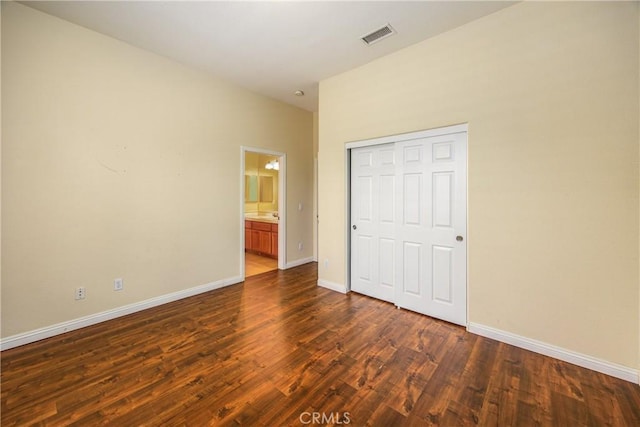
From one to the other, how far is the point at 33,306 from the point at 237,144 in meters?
2.92

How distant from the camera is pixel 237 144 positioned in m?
4.05

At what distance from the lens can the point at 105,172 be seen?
2.81 metres

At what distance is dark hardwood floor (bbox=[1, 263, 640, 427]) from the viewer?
1617mm

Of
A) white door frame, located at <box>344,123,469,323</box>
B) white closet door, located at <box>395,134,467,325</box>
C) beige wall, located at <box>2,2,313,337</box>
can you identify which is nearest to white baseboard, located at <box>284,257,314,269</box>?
beige wall, located at <box>2,2,313,337</box>

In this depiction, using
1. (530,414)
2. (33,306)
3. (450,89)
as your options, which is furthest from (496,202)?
(33,306)

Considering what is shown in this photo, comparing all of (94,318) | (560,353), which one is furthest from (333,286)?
(94,318)

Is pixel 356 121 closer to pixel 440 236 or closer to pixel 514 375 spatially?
pixel 440 236

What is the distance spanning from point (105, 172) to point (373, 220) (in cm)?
320

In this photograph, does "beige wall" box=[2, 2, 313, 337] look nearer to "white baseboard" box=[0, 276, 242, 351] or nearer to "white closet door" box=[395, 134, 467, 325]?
"white baseboard" box=[0, 276, 242, 351]

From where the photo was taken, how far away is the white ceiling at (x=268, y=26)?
7.70 ft

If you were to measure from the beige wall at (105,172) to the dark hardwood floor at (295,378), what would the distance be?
22.1 inches

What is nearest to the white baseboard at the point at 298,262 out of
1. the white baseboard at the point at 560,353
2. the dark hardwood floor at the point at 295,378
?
the dark hardwood floor at the point at 295,378

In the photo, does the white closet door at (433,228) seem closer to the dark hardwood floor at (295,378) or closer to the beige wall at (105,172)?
the dark hardwood floor at (295,378)

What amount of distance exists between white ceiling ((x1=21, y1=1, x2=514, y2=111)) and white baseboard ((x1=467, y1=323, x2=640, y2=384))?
3046 millimetres
